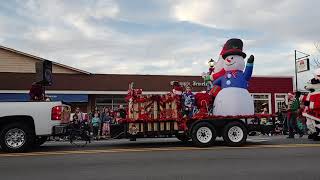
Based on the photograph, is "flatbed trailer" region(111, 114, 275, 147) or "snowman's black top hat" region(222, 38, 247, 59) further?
"snowman's black top hat" region(222, 38, 247, 59)

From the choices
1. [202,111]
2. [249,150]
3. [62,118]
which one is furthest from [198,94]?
[62,118]

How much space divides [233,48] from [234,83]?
115cm

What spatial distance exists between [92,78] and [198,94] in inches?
872

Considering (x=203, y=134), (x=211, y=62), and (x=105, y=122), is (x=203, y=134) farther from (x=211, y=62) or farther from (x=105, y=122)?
(x=105, y=122)

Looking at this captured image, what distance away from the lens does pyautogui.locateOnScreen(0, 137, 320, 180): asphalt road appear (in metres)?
9.16

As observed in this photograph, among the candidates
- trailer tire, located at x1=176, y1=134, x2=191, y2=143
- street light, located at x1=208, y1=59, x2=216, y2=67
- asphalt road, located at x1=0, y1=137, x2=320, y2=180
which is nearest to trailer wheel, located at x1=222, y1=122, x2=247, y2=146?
asphalt road, located at x1=0, y1=137, x2=320, y2=180

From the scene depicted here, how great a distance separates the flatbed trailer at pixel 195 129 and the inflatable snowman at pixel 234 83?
1.12 feet

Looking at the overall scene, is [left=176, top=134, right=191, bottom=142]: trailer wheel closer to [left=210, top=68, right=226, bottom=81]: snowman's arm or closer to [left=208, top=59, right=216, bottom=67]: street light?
[left=210, top=68, right=226, bottom=81]: snowman's arm

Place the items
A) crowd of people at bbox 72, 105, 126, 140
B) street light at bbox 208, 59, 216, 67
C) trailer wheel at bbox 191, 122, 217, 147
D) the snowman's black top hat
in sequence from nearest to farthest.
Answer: trailer wheel at bbox 191, 122, 217, 147, the snowman's black top hat, street light at bbox 208, 59, 216, 67, crowd of people at bbox 72, 105, 126, 140

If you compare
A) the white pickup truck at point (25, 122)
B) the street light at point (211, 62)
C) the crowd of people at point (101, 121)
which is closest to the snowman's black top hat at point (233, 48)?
the street light at point (211, 62)

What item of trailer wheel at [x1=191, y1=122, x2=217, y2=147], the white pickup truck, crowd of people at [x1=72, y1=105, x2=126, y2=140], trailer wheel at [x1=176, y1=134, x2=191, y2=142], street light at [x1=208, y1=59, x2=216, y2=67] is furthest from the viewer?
crowd of people at [x1=72, y1=105, x2=126, y2=140]

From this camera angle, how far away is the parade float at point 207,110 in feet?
47.4

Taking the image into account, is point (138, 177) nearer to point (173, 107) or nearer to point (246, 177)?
point (246, 177)

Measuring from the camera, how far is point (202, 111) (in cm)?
1496
